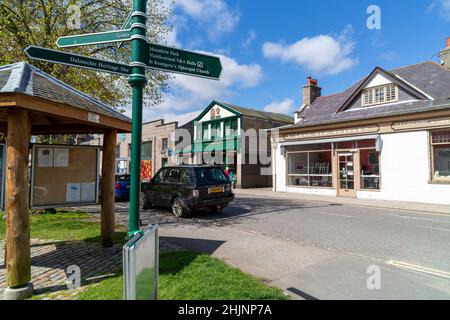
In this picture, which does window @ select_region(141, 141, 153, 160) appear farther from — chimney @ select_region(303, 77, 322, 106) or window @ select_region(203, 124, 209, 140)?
chimney @ select_region(303, 77, 322, 106)

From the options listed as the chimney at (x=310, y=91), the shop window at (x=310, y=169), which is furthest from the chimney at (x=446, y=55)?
the chimney at (x=310, y=91)

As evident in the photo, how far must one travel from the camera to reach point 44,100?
372 cm

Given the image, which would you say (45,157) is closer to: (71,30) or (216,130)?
(71,30)

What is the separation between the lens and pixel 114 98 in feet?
41.6

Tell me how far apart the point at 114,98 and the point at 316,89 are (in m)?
17.2

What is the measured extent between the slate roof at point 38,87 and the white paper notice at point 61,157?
4.04ft

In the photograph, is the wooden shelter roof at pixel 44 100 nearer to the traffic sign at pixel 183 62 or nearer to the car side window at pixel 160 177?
the traffic sign at pixel 183 62

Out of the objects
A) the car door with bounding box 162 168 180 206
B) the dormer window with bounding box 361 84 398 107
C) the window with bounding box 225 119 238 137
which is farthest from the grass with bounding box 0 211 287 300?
the window with bounding box 225 119 238 137

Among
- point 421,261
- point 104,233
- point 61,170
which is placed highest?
point 61,170

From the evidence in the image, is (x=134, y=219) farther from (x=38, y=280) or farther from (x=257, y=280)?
(x=38, y=280)

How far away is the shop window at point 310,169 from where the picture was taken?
58.7 ft

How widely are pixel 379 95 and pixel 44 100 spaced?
17.4m

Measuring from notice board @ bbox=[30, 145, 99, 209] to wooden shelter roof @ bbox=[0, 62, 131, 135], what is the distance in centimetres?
59

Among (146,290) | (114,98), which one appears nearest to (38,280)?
(146,290)
